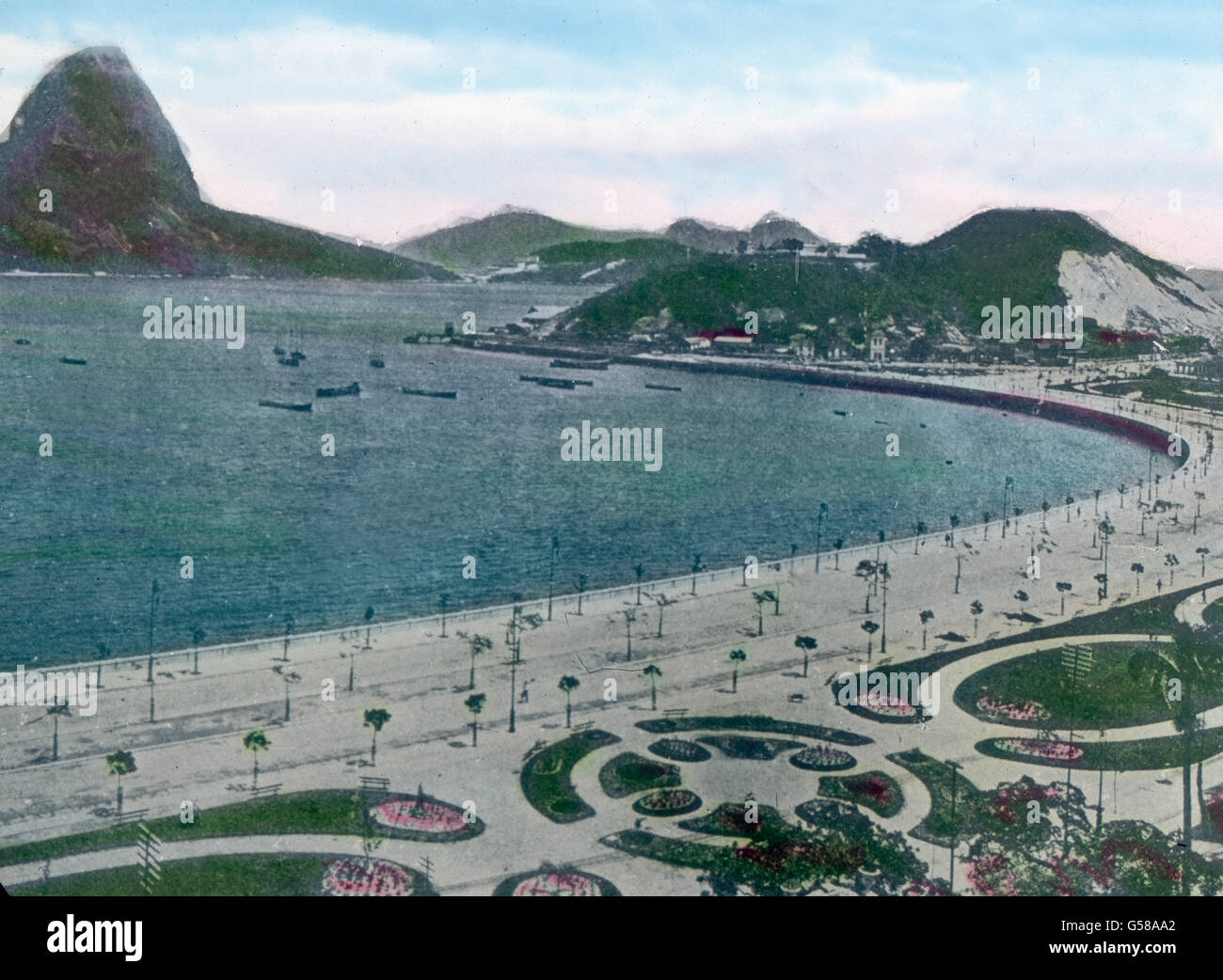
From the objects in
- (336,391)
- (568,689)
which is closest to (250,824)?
(568,689)

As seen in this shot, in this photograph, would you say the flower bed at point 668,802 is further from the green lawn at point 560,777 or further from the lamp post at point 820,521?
the lamp post at point 820,521

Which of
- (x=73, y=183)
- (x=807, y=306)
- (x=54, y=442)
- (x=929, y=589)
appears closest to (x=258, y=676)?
(x=929, y=589)

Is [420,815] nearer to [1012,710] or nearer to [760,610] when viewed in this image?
[1012,710]

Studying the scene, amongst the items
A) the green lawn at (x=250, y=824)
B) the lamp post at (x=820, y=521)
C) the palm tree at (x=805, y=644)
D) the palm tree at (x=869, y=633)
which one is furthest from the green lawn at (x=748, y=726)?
the lamp post at (x=820, y=521)

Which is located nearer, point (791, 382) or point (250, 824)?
point (250, 824)

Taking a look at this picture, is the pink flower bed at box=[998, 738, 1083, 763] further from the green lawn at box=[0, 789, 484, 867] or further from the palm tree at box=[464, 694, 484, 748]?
the green lawn at box=[0, 789, 484, 867]

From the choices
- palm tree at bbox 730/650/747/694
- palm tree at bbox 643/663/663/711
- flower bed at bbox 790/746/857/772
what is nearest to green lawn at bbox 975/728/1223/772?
flower bed at bbox 790/746/857/772
